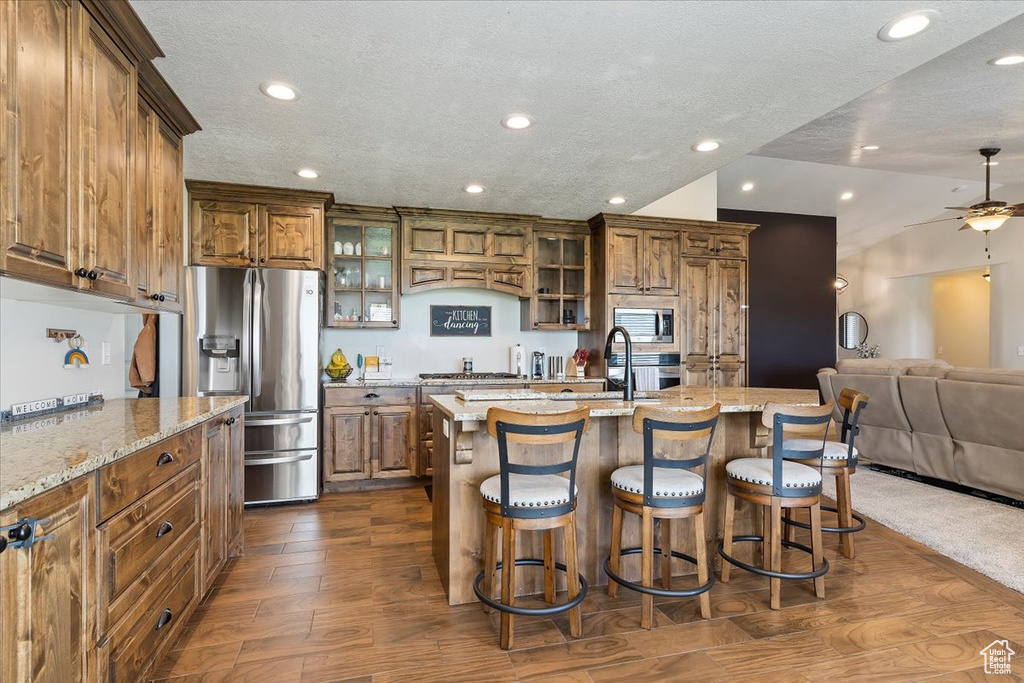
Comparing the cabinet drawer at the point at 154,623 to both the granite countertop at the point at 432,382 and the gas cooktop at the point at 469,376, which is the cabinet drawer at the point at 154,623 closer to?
the granite countertop at the point at 432,382

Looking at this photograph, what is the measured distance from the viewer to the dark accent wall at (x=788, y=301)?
24.0 ft

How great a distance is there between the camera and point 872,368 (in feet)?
16.9

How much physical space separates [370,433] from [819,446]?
343 centimetres

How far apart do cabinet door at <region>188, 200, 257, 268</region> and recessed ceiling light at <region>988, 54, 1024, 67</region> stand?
539 cm

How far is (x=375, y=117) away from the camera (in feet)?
9.76

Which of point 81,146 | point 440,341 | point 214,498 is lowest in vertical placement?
point 214,498

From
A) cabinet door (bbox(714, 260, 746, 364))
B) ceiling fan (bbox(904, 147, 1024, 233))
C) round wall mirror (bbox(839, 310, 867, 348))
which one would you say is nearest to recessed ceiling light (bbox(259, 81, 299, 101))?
cabinet door (bbox(714, 260, 746, 364))

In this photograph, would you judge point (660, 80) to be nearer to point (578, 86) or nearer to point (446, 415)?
point (578, 86)

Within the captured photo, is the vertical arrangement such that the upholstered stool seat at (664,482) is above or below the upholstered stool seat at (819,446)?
below

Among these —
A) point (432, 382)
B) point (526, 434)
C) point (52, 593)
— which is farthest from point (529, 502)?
point (432, 382)

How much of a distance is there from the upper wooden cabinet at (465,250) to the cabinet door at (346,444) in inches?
50.0

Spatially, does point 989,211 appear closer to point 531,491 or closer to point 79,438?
point 531,491

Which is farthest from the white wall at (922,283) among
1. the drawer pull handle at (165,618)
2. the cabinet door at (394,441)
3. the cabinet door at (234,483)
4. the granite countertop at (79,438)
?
the drawer pull handle at (165,618)

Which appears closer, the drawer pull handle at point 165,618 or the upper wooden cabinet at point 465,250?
the drawer pull handle at point 165,618
